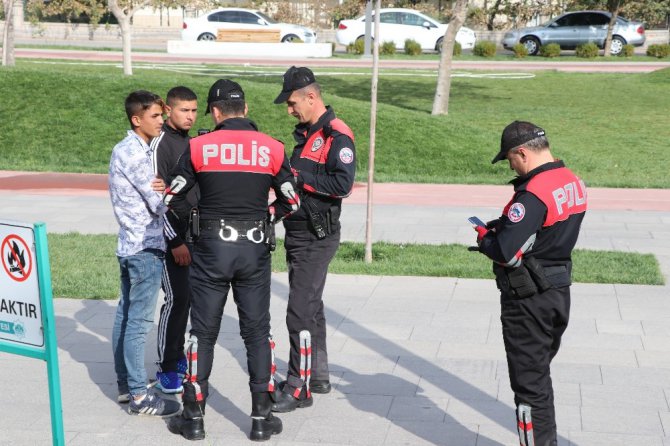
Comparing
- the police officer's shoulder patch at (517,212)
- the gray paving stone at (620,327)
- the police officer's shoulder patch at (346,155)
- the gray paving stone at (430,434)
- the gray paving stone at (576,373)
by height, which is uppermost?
the police officer's shoulder patch at (346,155)

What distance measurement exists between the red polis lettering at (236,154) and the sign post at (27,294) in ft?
4.20

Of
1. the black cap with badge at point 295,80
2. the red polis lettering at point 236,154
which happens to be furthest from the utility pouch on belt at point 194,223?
the black cap with badge at point 295,80

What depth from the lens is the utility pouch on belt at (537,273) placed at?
4961 millimetres

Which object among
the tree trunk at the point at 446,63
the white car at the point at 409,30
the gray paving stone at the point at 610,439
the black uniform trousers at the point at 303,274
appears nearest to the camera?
the gray paving stone at the point at 610,439

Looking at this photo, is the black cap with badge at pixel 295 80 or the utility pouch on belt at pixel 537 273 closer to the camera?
the utility pouch on belt at pixel 537 273

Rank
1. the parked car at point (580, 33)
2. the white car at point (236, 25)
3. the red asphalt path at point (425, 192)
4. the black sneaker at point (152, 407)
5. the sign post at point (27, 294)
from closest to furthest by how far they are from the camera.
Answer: the sign post at point (27, 294) < the black sneaker at point (152, 407) < the red asphalt path at point (425, 192) < the parked car at point (580, 33) < the white car at point (236, 25)

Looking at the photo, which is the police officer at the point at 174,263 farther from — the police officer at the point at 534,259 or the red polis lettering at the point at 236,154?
the police officer at the point at 534,259

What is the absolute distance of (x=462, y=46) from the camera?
127 feet

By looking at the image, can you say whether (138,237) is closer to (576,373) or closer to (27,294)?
(27,294)

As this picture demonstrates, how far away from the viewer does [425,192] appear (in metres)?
15.2

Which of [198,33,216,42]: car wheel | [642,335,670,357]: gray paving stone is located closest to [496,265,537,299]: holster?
[642,335,670,357]: gray paving stone

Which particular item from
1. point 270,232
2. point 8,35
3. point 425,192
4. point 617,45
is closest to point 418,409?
point 270,232

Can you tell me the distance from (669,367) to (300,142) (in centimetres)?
311

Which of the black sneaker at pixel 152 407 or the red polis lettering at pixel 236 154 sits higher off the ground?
the red polis lettering at pixel 236 154
